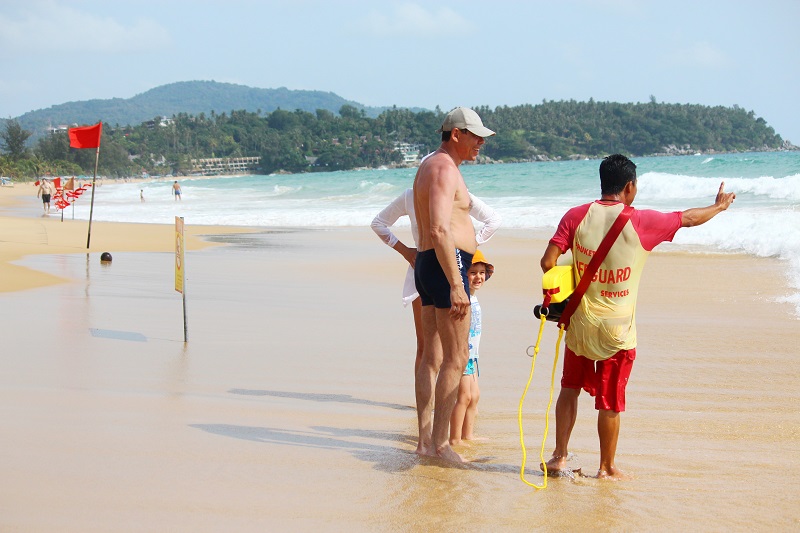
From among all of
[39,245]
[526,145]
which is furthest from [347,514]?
[526,145]

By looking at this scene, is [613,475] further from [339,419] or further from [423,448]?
[339,419]

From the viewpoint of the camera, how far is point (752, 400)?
18.9 feet

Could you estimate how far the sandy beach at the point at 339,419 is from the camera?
12.4ft

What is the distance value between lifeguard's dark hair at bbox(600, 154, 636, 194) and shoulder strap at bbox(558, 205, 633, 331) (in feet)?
0.35

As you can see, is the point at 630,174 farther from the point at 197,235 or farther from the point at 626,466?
the point at 197,235

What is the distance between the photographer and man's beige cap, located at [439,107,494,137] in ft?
14.6

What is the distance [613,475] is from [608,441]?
16cm

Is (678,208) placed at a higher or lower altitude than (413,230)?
lower

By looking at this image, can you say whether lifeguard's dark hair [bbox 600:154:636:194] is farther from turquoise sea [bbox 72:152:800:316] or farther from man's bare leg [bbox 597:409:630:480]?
turquoise sea [bbox 72:152:800:316]

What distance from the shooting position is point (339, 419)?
5.39m

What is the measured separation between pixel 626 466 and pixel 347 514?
1.52 meters

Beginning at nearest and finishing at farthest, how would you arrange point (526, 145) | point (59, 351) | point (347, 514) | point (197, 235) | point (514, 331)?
1. point (347, 514)
2. point (59, 351)
3. point (514, 331)
4. point (197, 235)
5. point (526, 145)

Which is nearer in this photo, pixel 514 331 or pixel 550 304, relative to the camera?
pixel 550 304

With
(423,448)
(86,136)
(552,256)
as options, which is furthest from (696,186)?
(552,256)
